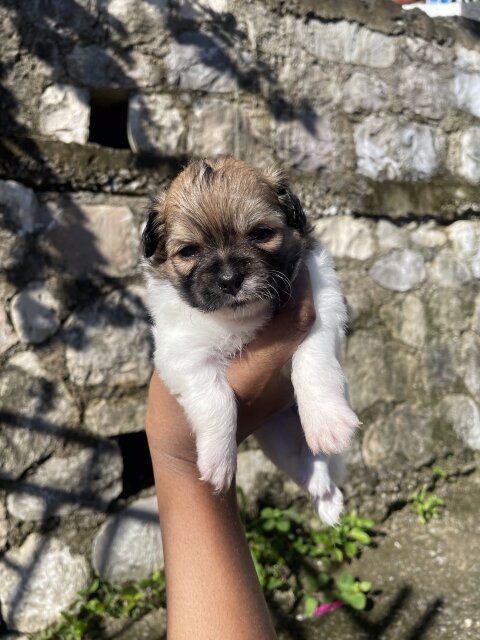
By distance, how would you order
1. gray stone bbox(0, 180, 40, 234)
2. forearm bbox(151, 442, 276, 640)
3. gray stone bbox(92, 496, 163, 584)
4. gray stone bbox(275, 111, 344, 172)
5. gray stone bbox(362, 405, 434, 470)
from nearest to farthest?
forearm bbox(151, 442, 276, 640) → gray stone bbox(0, 180, 40, 234) → gray stone bbox(92, 496, 163, 584) → gray stone bbox(275, 111, 344, 172) → gray stone bbox(362, 405, 434, 470)

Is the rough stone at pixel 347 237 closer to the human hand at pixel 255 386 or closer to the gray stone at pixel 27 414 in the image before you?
the human hand at pixel 255 386

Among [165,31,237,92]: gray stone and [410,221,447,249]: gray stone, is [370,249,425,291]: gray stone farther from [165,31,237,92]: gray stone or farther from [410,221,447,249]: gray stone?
[165,31,237,92]: gray stone

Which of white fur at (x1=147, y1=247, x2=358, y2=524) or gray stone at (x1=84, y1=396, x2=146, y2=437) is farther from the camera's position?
gray stone at (x1=84, y1=396, x2=146, y2=437)

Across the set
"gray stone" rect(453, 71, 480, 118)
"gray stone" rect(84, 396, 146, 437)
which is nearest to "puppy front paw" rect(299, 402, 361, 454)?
"gray stone" rect(84, 396, 146, 437)

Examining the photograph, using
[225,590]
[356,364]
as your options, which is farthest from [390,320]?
[225,590]

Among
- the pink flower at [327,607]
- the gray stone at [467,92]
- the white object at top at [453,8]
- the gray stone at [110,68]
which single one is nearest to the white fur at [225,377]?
the pink flower at [327,607]

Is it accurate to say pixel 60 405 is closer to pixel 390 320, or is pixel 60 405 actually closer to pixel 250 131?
pixel 250 131

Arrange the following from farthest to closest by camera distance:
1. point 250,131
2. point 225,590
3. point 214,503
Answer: point 250,131 → point 214,503 → point 225,590
